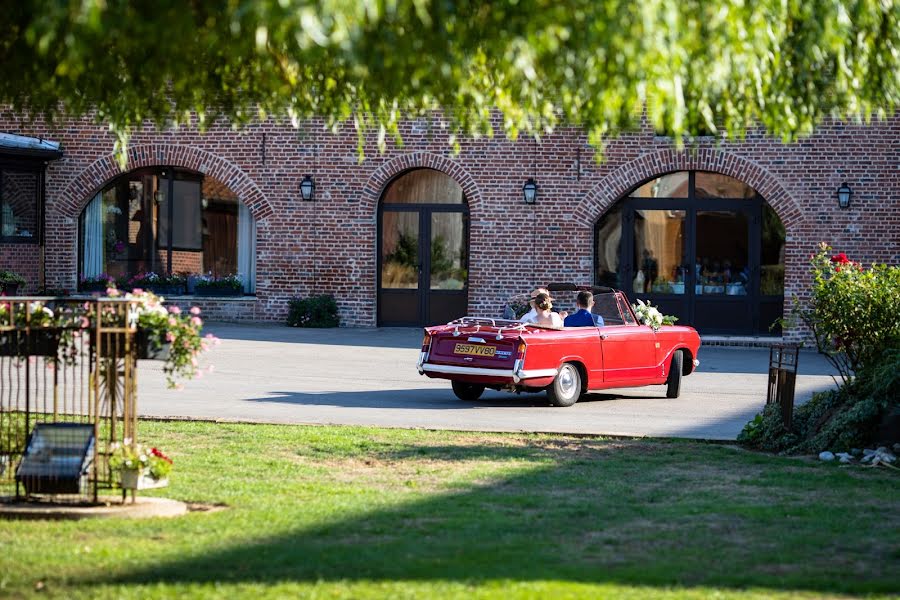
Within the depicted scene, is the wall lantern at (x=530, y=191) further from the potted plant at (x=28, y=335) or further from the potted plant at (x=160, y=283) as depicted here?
the potted plant at (x=28, y=335)

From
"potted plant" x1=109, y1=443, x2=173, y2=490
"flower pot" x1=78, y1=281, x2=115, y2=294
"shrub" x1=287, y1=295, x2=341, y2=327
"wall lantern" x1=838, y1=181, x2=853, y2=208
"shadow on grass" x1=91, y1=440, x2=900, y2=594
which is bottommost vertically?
"shadow on grass" x1=91, y1=440, x2=900, y2=594

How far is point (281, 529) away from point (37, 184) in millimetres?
20545

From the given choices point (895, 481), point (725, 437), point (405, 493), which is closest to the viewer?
point (405, 493)

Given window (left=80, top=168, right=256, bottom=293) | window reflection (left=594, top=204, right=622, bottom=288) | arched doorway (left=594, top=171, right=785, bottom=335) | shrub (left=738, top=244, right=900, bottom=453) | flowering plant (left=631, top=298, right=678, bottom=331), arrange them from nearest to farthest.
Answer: shrub (left=738, top=244, right=900, bottom=453) → flowering plant (left=631, top=298, right=678, bottom=331) → arched doorway (left=594, top=171, right=785, bottom=335) → window reflection (left=594, top=204, right=622, bottom=288) → window (left=80, top=168, right=256, bottom=293)

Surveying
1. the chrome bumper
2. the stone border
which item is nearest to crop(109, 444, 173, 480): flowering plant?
the stone border

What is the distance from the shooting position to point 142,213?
26.6 metres

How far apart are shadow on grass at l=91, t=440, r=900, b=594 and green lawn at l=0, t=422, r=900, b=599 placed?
0.05 feet

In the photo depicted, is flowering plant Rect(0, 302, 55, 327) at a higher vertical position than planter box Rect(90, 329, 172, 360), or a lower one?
higher

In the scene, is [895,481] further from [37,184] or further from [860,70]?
[37,184]

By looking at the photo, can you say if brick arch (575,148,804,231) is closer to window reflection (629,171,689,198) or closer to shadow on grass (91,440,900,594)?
window reflection (629,171,689,198)

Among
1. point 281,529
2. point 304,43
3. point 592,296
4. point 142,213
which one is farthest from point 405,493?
point 142,213

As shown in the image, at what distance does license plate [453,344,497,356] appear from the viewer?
43.7 ft

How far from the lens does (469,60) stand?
18.2 ft

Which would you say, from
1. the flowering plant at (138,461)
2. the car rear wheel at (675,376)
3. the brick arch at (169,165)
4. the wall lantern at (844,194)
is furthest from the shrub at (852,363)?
the brick arch at (169,165)
